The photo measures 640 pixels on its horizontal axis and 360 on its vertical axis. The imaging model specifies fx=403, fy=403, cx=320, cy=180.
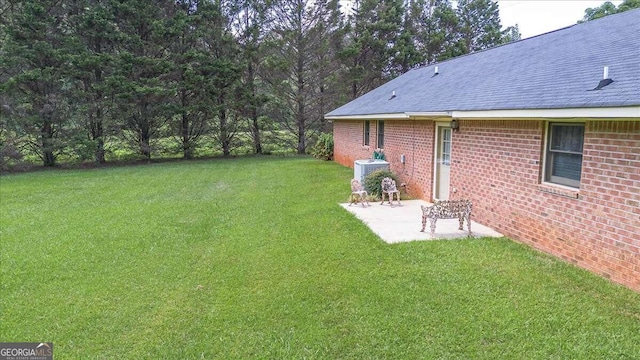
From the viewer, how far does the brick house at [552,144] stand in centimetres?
464

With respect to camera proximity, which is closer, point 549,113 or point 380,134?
point 549,113

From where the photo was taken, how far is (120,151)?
21.8 meters

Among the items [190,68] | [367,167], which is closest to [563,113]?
[367,167]

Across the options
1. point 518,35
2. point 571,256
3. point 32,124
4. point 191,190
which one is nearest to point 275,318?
point 571,256

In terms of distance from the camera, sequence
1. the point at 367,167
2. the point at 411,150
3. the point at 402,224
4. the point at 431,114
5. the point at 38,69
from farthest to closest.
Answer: the point at 38,69, the point at 367,167, the point at 411,150, the point at 431,114, the point at 402,224

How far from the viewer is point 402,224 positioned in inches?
293

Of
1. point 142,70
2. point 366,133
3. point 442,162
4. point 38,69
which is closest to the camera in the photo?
point 442,162

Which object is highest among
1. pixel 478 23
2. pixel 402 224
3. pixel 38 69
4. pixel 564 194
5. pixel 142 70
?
pixel 478 23

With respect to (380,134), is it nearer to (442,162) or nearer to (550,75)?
(442,162)

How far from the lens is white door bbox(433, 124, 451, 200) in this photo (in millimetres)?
8906

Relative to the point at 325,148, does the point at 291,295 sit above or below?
below

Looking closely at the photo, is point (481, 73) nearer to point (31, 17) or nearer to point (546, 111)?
point (546, 111)

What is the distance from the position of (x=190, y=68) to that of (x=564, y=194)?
1940 centimetres

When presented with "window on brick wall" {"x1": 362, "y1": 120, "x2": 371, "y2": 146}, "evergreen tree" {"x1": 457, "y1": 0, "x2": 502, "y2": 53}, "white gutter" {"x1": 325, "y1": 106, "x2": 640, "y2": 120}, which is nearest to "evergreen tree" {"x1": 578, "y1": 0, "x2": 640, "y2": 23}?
"evergreen tree" {"x1": 457, "y1": 0, "x2": 502, "y2": 53}
